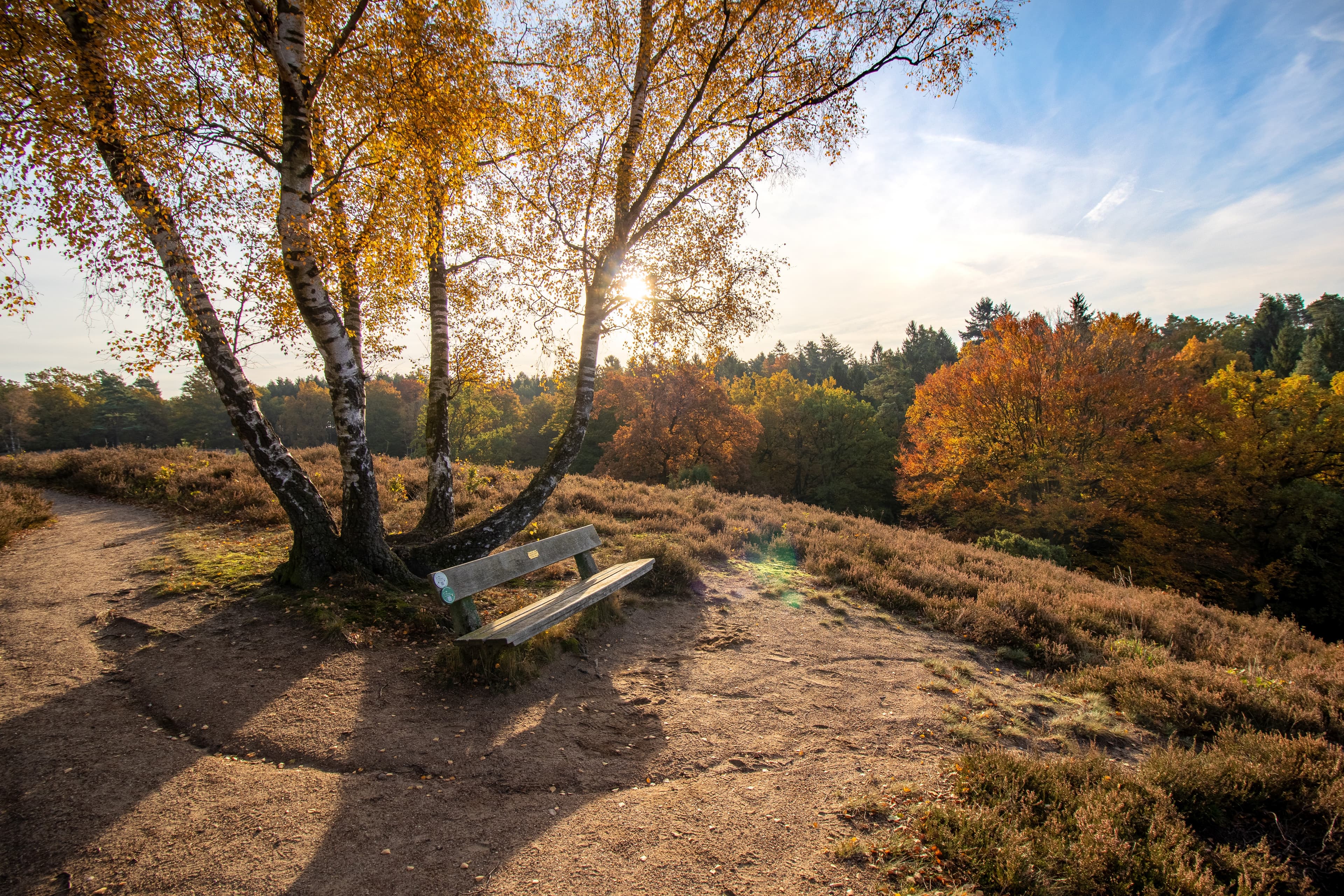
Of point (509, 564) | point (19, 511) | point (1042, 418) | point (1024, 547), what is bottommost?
point (1024, 547)

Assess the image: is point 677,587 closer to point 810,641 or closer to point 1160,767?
point 810,641

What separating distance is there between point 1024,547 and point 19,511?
1964 cm

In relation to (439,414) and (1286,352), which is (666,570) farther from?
(1286,352)

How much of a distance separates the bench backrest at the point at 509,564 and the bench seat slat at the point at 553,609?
0.35 m

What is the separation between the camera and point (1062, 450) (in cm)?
2133

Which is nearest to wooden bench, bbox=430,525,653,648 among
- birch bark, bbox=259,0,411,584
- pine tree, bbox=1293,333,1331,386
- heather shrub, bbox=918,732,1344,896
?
birch bark, bbox=259,0,411,584

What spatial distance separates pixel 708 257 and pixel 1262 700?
7.65 m

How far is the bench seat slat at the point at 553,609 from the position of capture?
4199mm

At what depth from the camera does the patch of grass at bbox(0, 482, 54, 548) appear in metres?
7.68

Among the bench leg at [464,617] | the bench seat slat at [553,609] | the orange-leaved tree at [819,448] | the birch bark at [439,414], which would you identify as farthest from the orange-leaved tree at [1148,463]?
the bench leg at [464,617]

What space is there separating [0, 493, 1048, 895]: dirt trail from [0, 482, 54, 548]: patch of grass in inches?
110

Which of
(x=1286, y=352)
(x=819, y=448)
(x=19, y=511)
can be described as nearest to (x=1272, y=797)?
(x=19, y=511)

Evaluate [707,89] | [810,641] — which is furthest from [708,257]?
[810,641]

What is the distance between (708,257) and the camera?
26.3 feet
